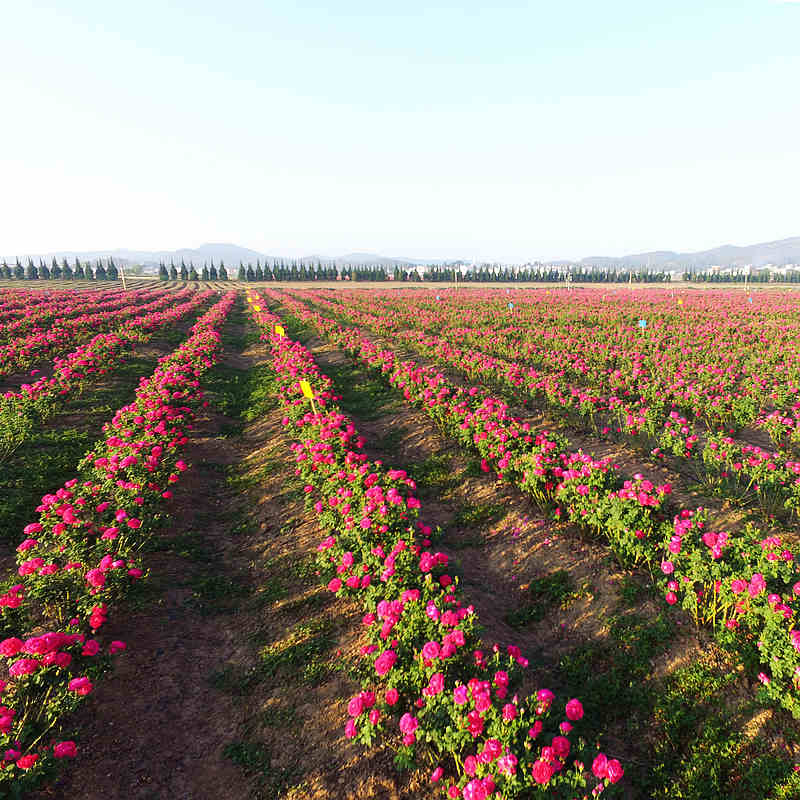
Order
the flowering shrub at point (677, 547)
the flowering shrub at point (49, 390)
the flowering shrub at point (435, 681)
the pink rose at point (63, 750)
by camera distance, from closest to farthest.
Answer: the flowering shrub at point (435, 681) → the pink rose at point (63, 750) → the flowering shrub at point (677, 547) → the flowering shrub at point (49, 390)

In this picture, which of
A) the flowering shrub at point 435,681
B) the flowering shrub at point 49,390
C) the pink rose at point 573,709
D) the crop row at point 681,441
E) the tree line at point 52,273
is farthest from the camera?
the tree line at point 52,273

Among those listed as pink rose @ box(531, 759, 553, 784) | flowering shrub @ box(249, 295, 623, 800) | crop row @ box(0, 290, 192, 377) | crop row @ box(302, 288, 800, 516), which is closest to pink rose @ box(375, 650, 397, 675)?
flowering shrub @ box(249, 295, 623, 800)

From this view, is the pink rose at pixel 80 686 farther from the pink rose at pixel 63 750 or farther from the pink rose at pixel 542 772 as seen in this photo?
the pink rose at pixel 542 772

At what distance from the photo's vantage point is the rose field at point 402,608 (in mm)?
2947

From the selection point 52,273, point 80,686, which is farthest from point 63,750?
point 52,273

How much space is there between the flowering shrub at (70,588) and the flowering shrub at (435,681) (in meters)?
2.11

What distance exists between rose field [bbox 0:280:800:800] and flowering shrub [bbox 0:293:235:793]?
30mm

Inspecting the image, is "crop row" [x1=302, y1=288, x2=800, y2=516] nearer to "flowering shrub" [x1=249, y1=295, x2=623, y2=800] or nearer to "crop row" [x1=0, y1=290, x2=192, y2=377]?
"flowering shrub" [x1=249, y1=295, x2=623, y2=800]

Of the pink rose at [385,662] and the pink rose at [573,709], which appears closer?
the pink rose at [573,709]

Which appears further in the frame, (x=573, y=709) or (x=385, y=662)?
(x=385, y=662)

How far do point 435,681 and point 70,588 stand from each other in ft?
11.9

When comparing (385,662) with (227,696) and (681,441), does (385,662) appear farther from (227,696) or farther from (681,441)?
(681,441)

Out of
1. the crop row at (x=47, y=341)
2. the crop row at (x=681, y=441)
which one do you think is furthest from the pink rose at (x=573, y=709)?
the crop row at (x=47, y=341)

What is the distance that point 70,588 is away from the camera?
394 cm
